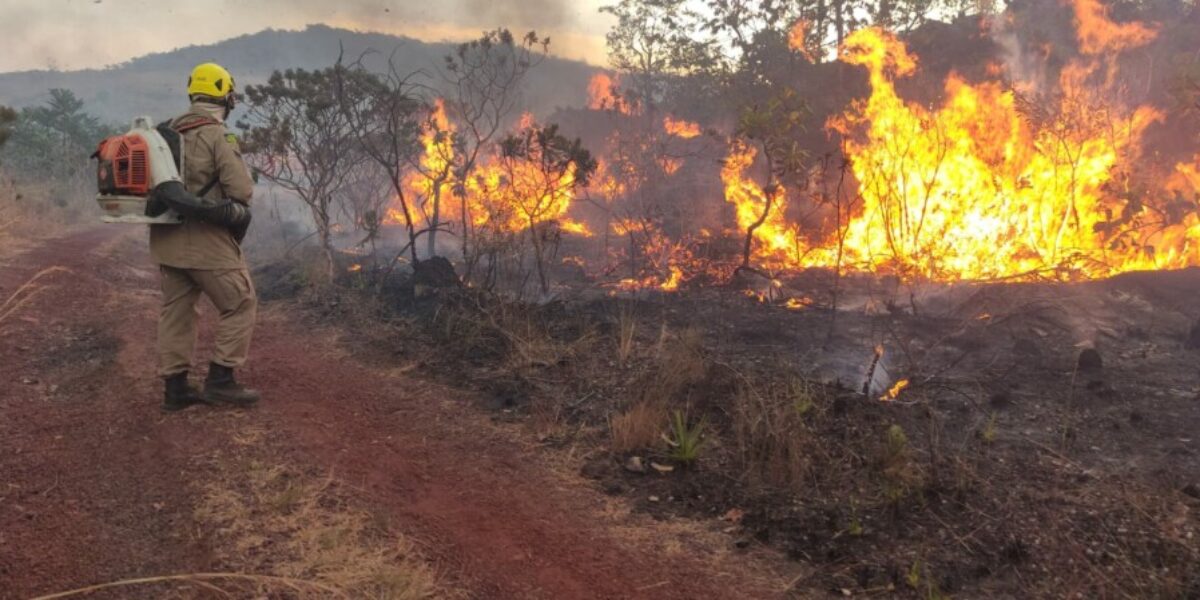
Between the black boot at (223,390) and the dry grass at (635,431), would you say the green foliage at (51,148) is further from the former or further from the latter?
the dry grass at (635,431)

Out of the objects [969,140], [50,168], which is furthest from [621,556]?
[50,168]

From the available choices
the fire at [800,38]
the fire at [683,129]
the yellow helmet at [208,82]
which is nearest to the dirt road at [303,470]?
the yellow helmet at [208,82]

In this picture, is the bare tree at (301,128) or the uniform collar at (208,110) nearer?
the uniform collar at (208,110)

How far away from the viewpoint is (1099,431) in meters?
5.02

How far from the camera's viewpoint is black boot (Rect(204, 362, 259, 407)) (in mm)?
4629

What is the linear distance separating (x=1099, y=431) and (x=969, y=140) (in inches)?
378

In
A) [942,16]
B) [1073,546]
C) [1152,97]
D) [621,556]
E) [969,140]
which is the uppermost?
[942,16]

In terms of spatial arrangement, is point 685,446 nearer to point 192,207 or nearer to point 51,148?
point 192,207

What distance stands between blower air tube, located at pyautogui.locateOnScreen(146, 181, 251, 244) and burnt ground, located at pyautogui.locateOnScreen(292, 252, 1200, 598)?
2351 millimetres

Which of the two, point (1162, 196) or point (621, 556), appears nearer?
point (621, 556)

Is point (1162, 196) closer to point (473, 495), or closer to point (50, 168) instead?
point (473, 495)

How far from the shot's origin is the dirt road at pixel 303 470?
2902 mm

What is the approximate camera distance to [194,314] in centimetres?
458

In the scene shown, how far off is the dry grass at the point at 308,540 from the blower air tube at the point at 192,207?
176 cm
